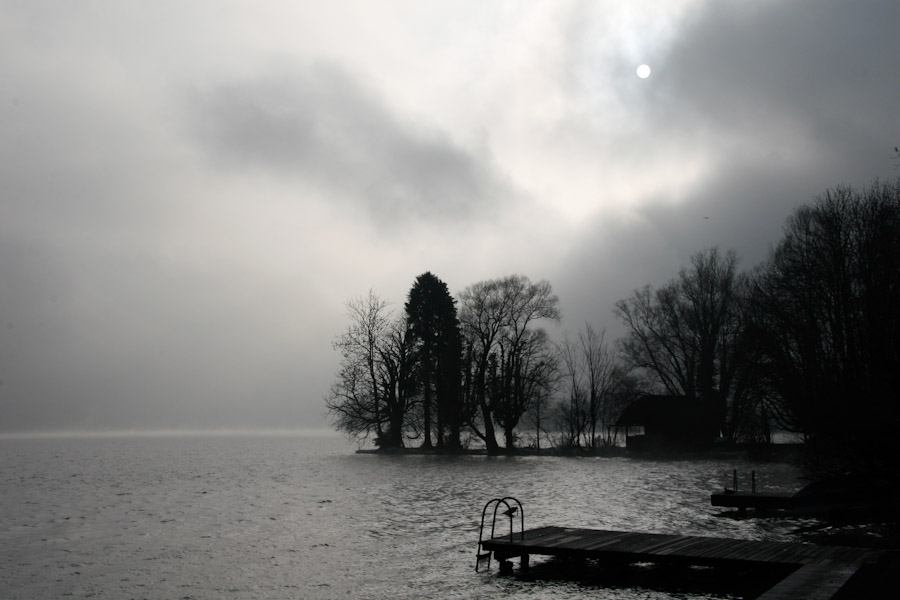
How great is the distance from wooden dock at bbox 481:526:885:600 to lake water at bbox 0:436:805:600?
808 mm

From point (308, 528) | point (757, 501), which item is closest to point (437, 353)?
point (757, 501)

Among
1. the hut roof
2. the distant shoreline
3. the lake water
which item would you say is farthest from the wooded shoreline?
the lake water

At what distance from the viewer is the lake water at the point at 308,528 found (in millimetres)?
16000

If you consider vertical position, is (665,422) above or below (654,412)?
below

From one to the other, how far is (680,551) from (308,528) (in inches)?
493

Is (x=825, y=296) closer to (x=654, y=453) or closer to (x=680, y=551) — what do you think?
(x=680, y=551)

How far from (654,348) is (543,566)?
57675 millimetres

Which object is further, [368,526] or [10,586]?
[368,526]

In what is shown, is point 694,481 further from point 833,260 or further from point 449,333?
point 449,333

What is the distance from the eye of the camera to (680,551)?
16.0 metres

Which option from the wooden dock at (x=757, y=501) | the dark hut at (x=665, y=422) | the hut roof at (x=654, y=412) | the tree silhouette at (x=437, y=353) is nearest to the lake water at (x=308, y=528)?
the wooden dock at (x=757, y=501)

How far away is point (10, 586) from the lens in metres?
16.2

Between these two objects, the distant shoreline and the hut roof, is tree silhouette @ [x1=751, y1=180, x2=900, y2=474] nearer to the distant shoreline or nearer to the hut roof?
the distant shoreline

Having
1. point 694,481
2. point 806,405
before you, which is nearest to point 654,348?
point 694,481
